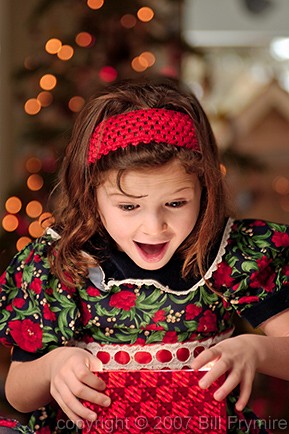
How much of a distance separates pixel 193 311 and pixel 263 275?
0.13 m

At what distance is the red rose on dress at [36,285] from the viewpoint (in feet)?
4.60

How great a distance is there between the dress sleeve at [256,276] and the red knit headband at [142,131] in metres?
0.21

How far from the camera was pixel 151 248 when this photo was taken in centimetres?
134

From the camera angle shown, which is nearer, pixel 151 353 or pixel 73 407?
pixel 73 407

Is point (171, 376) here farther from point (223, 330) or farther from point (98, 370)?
point (223, 330)

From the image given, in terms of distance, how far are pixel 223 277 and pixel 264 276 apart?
0.22 feet

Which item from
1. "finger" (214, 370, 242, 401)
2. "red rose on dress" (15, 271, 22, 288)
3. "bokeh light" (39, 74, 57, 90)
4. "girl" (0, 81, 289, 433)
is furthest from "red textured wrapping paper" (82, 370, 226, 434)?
"bokeh light" (39, 74, 57, 90)

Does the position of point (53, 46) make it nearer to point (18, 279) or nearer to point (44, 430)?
point (18, 279)

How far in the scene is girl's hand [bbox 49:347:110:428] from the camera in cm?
118

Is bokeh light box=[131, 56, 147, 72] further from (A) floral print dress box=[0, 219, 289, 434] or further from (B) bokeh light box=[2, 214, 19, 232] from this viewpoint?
(A) floral print dress box=[0, 219, 289, 434]

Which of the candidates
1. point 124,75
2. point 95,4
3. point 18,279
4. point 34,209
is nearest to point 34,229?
point 34,209

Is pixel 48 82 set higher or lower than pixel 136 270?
higher

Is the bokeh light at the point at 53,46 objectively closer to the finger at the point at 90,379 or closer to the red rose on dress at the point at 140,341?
the red rose on dress at the point at 140,341

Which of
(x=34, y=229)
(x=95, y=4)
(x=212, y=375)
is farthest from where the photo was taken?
(x=95, y=4)
